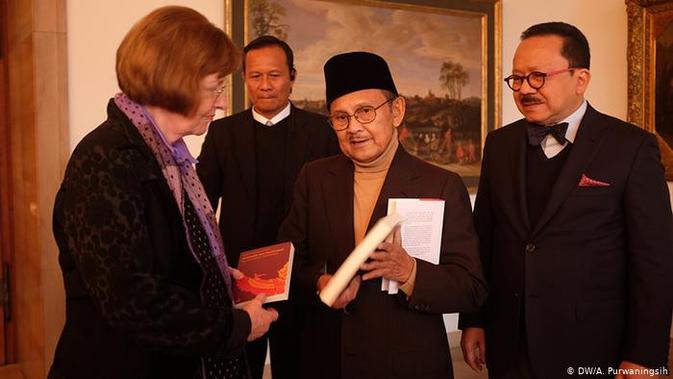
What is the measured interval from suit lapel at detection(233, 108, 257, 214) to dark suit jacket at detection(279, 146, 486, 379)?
844 millimetres

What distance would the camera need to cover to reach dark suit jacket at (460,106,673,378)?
81.3 inches

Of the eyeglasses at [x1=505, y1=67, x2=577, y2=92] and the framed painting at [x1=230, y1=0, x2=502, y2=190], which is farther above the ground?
the framed painting at [x1=230, y1=0, x2=502, y2=190]

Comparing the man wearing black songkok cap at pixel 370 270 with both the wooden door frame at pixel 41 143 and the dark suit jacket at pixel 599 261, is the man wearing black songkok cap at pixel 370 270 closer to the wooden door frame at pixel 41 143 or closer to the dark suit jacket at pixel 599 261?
the dark suit jacket at pixel 599 261

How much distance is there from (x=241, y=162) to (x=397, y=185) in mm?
1172

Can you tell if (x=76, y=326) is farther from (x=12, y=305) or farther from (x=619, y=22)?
(x=619, y=22)

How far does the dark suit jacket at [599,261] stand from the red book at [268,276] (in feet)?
2.91

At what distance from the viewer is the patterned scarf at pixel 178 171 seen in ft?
5.09

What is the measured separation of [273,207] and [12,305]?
302 cm

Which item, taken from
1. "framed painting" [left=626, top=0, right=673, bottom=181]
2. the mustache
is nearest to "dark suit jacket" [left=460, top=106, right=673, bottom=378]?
the mustache

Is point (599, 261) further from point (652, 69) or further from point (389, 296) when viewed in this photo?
point (652, 69)

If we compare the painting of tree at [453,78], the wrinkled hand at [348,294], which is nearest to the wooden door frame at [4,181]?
the painting of tree at [453,78]

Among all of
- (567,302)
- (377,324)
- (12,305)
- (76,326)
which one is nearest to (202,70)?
(76,326)

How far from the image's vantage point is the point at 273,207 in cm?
304

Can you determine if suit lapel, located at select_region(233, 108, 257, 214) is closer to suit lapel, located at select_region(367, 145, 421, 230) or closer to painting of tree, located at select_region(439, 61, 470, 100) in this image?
suit lapel, located at select_region(367, 145, 421, 230)
